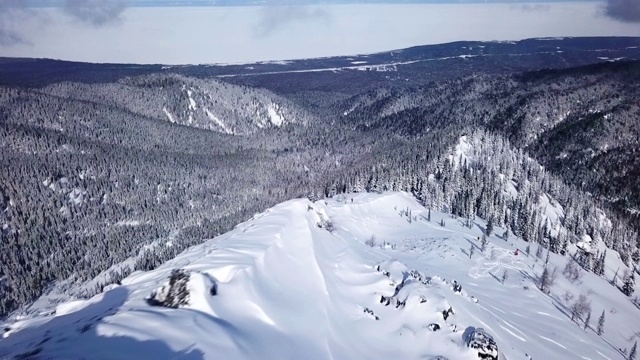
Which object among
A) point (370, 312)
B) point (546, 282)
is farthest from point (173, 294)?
point (546, 282)

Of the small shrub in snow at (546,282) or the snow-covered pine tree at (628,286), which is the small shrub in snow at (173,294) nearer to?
the small shrub in snow at (546,282)

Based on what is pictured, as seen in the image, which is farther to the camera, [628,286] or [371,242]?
[628,286]

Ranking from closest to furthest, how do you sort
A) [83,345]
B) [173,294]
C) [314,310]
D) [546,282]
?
[83,345], [173,294], [314,310], [546,282]

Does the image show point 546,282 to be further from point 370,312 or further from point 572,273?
point 370,312

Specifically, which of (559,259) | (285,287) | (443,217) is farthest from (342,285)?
(559,259)

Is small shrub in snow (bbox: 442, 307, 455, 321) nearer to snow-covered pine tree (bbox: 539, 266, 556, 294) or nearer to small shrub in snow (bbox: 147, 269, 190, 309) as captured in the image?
small shrub in snow (bbox: 147, 269, 190, 309)

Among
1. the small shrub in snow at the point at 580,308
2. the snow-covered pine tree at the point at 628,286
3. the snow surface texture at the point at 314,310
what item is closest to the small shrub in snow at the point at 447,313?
the snow surface texture at the point at 314,310

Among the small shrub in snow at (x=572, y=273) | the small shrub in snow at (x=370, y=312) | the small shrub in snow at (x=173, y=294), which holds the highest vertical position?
the small shrub in snow at (x=173, y=294)

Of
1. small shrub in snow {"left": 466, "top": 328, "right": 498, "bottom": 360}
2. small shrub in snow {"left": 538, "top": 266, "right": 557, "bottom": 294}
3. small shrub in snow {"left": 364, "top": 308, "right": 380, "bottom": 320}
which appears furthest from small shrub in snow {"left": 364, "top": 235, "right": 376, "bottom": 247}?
small shrub in snow {"left": 466, "top": 328, "right": 498, "bottom": 360}
